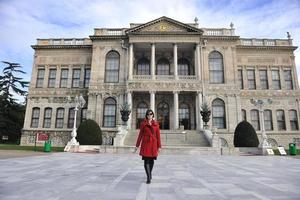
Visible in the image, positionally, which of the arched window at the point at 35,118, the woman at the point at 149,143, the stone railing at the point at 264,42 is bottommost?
the woman at the point at 149,143

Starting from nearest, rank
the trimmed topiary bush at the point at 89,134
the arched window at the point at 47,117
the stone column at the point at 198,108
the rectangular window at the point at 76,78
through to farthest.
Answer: the trimmed topiary bush at the point at 89,134
the stone column at the point at 198,108
the arched window at the point at 47,117
the rectangular window at the point at 76,78

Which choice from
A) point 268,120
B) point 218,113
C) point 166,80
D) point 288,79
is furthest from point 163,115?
point 288,79

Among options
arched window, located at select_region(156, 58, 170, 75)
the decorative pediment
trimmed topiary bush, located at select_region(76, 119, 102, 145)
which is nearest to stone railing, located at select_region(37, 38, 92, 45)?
the decorative pediment

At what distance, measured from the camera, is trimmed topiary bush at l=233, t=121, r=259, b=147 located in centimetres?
2011

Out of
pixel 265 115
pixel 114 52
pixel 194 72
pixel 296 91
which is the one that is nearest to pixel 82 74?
pixel 114 52

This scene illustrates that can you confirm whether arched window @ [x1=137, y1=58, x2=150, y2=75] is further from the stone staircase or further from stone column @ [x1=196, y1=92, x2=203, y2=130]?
the stone staircase

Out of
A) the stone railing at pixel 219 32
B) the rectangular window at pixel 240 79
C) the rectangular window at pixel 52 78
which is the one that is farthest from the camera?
the rectangular window at pixel 52 78

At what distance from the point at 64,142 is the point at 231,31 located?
25.9 meters

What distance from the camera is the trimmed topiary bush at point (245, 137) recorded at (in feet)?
66.0

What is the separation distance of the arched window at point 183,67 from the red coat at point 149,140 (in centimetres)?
2569

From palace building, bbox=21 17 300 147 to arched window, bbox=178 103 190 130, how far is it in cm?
13

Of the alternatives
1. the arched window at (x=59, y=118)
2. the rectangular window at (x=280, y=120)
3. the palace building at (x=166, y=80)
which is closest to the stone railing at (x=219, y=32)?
the palace building at (x=166, y=80)

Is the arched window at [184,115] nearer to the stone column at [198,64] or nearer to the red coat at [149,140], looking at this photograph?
the stone column at [198,64]

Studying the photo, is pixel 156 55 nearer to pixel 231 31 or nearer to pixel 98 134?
pixel 231 31
